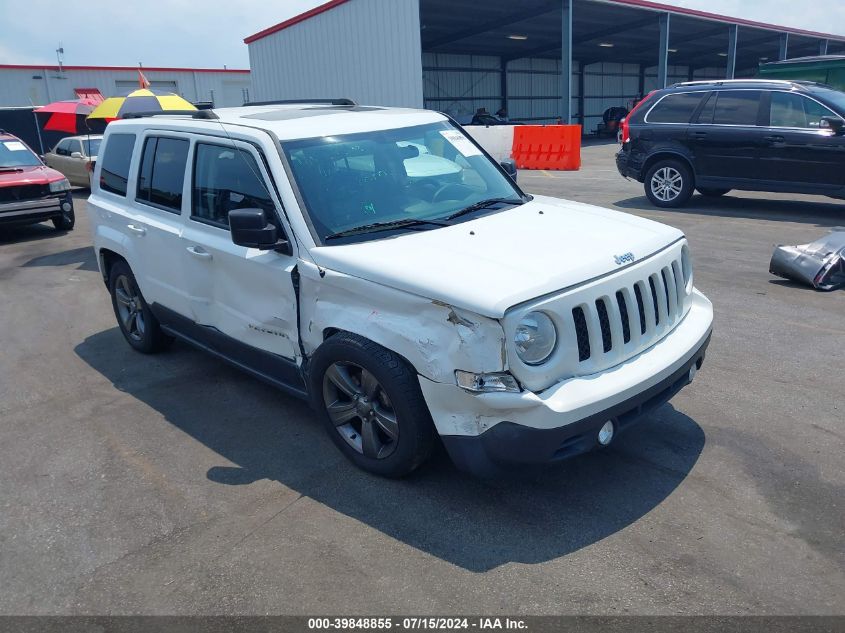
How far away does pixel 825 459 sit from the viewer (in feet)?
13.1

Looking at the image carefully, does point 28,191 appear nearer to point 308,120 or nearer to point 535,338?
point 308,120

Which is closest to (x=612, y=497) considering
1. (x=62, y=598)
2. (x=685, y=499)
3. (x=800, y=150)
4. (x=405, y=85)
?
(x=685, y=499)

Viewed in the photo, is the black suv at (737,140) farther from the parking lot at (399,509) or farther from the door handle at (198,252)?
the door handle at (198,252)

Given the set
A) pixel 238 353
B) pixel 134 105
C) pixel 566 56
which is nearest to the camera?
pixel 238 353

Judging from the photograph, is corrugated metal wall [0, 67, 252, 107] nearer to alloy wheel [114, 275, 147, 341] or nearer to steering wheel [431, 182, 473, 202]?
alloy wheel [114, 275, 147, 341]

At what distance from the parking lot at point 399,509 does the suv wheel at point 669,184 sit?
6513mm

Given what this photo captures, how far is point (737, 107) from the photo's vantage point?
11.2 meters

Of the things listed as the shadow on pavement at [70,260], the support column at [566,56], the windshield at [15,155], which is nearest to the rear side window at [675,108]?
the shadow on pavement at [70,260]

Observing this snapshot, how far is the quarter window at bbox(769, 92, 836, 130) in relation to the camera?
10.6 m

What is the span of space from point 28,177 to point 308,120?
9725 millimetres

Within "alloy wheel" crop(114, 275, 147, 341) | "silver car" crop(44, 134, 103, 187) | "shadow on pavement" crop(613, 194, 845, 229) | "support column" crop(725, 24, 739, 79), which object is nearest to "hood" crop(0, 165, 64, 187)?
"silver car" crop(44, 134, 103, 187)

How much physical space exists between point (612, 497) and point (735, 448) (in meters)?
0.94

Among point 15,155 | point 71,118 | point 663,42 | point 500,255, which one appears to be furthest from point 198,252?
point 663,42

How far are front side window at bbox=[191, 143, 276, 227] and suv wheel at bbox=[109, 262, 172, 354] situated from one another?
1379 millimetres
